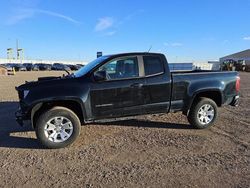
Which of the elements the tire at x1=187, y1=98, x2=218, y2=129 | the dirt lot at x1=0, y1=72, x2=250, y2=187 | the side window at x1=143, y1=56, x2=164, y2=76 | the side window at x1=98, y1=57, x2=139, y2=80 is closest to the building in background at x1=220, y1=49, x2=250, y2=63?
the tire at x1=187, y1=98, x2=218, y2=129

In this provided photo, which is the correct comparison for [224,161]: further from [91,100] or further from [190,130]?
[91,100]

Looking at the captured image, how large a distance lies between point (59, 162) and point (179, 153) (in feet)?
7.37

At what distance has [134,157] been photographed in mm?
6293

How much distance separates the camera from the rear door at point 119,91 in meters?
7.40

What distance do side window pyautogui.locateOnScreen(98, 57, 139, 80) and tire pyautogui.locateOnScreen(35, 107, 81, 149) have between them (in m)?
1.25

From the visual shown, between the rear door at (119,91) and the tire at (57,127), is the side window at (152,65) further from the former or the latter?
the tire at (57,127)

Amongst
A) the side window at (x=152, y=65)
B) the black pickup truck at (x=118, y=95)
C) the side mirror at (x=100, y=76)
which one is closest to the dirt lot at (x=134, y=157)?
the black pickup truck at (x=118, y=95)

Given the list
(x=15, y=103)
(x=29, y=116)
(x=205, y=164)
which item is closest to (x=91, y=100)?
(x=29, y=116)

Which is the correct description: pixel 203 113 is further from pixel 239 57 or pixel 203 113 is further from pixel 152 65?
pixel 239 57

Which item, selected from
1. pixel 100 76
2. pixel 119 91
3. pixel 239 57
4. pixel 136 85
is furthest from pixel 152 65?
pixel 239 57

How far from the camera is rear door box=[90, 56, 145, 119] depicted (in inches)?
291

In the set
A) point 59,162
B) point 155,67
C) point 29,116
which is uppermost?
point 155,67

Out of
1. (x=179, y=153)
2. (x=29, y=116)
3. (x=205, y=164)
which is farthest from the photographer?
(x=29, y=116)

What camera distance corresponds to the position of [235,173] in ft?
17.8
